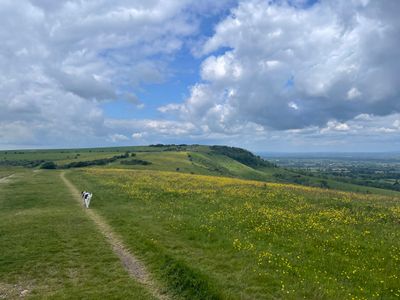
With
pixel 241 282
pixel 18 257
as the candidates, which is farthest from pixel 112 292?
pixel 18 257

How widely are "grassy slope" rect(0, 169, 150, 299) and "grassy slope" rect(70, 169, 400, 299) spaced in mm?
1573

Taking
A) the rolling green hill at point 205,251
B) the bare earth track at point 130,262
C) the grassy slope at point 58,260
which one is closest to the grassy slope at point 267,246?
the rolling green hill at point 205,251

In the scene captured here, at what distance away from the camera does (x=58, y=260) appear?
1461cm

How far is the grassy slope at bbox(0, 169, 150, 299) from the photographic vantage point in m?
11.5

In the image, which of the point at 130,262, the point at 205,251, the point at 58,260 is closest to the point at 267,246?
the point at 205,251

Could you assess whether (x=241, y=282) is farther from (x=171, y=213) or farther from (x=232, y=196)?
(x=232, y=196)

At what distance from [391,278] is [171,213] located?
590 inches

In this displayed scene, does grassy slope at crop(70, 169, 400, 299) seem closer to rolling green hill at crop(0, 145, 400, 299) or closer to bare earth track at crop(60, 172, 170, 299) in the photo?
rolling green hill at crop(0, 145, 400, 299)

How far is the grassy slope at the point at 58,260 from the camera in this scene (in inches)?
453

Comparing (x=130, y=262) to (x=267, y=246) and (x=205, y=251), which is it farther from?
(x=267, y=246)

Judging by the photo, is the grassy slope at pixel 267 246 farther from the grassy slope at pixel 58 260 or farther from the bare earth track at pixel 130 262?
the grassy slope at pixel 58 260

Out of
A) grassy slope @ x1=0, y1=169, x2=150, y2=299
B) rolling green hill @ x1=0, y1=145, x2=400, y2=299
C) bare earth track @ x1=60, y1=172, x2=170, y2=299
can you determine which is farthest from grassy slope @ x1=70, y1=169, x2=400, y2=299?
grassy slope @ x1=0, y1=169, x2=150, y2=299

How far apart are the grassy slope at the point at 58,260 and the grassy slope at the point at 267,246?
1573mm

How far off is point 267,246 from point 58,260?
359 inches
